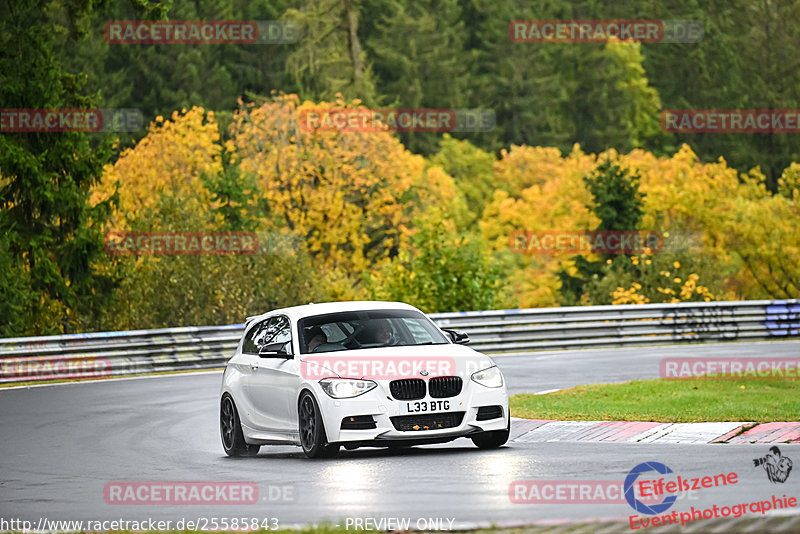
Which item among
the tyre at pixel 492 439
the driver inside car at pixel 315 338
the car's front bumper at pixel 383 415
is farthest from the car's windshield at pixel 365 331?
the tyre at pixel 492 439

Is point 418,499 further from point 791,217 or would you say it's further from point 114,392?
point 791,217

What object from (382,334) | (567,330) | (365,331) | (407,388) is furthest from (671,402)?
(567,330)

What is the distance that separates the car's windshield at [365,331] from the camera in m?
15.5

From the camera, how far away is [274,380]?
51.1ft

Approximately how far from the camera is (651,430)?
1574 centimetres

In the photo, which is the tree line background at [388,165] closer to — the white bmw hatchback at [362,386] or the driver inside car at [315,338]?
the white bmw hatchback at [362,386]

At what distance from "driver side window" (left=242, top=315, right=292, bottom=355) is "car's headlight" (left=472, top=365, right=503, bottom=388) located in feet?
6.69

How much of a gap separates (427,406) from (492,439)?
3.13ft

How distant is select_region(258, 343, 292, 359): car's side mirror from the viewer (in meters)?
15.4

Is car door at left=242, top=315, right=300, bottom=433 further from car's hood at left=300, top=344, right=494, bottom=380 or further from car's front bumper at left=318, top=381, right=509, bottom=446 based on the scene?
car's front bumper at left=318, top=381, right=509, bottom=446

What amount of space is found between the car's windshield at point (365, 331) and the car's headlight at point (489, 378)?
0.79m

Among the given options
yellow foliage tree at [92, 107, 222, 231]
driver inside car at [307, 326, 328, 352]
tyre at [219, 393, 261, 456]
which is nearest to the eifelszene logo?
driver inside car at [307, 326, 328, 352]

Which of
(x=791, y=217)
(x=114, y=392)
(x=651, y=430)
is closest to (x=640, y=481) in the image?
(x=651, y=430)

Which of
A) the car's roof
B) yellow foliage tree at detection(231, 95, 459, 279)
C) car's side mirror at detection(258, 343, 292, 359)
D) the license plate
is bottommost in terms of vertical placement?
the license plate
